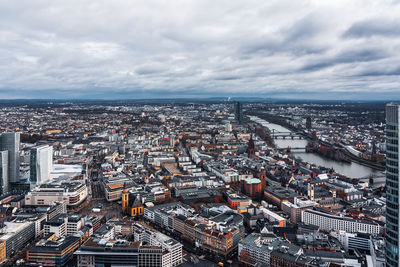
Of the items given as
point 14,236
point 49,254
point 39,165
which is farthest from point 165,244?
point 39,165

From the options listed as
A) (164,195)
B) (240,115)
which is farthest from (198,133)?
(164,195)

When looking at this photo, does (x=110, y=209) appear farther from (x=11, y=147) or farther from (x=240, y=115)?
(x=240, y=115)

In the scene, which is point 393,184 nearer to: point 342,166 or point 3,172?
point 3,172

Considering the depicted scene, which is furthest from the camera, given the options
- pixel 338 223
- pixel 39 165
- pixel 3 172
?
pixel 39 165

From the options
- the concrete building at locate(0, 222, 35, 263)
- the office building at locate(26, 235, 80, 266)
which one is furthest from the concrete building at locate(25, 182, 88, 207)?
the office building at locate(26, 235, 80, 266)

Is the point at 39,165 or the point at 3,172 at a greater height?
the point at 39,165

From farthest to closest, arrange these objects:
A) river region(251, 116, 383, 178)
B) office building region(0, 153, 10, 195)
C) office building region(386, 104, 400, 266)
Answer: river region(251, 116, 383, 178) < office building region(0, 153, 10, 195) < office building region(386, 104, 400, 266)

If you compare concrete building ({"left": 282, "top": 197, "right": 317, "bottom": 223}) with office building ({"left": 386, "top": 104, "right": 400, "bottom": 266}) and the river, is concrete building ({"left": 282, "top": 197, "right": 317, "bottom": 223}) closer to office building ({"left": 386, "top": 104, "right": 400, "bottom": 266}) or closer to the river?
office building ({"left": 386, "top": 104, "right": 400, "bottom": 266})

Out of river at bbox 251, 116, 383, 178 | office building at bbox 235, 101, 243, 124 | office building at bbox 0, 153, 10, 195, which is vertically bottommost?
river at bbox 251, 116, 383, 178
